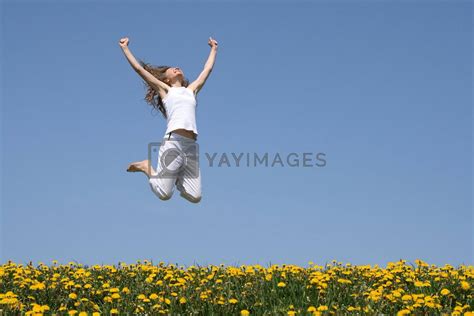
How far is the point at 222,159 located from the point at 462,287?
3.65 meters

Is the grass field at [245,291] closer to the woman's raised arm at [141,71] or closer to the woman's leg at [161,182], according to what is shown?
the woman's leg at [161,182]

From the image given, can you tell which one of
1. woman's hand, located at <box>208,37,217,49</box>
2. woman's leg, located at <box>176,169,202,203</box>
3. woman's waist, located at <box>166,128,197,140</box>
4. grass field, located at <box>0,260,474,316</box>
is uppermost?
woman's hand, located at <box>208,37,217,49</box>

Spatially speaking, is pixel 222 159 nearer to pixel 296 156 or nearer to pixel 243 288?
pixel 296 156

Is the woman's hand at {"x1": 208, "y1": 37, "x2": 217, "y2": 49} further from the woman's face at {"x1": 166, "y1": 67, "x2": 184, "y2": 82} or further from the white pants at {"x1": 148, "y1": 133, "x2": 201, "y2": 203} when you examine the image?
the white pants at {"x1": 148, "y1": 133, "x2": 201, "y2": 203}

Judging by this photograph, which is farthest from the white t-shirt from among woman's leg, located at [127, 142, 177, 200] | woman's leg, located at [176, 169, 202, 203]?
woman's leg, located at [176, 169, 202, 203]

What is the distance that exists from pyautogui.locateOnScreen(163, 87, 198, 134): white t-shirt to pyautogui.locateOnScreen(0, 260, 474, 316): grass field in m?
2.10

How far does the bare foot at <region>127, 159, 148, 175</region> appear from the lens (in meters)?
8.98

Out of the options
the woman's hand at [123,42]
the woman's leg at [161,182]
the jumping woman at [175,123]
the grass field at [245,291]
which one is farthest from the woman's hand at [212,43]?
the grass field at [245,291]

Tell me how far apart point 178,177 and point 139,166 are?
72 cm

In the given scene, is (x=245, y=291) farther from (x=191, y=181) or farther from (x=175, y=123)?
(x=175, y=123)

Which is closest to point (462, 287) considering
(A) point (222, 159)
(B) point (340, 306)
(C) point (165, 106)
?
(B) point (340, 306)

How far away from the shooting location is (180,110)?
330 inches

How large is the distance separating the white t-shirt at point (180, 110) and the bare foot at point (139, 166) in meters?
0.85

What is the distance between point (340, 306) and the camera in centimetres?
645
